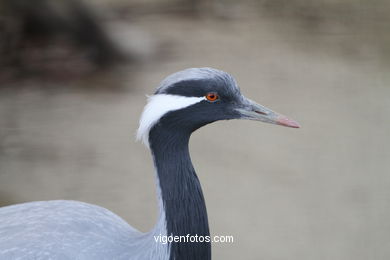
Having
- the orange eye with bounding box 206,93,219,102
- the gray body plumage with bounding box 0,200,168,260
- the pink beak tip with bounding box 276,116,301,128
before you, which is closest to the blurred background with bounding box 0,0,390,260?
the gray body plumage with bounding box 0,200,168,260

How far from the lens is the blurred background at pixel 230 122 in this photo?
5.02 meters

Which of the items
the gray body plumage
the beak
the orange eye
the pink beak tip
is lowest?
the gray body plumage

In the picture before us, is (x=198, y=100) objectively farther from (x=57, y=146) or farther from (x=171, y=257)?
(x=57, y=146)

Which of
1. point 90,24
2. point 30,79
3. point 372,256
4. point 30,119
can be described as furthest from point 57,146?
point 372,256

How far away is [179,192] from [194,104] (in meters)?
0.46

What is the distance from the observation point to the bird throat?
3043 millimetres

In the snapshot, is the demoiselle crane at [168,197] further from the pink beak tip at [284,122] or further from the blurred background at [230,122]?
the blurred background at [230,122]

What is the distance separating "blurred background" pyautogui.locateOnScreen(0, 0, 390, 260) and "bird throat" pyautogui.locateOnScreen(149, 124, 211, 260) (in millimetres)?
1609

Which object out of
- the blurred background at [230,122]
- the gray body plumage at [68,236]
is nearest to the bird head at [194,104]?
the gray body plumage at [68,236]

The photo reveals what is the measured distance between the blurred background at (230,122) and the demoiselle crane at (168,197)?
1616mm

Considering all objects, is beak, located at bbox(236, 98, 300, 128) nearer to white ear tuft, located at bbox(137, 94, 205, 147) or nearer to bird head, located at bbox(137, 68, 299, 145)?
bird head, located at bbox(137, 68, 299, 145)

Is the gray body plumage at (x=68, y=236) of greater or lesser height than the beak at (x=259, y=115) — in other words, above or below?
below

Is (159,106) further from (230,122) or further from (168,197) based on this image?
(230,122)

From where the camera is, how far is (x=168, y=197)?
10.1 feet
